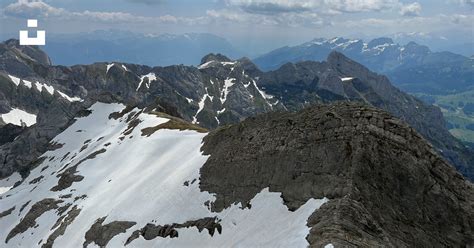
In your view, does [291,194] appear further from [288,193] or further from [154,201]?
[154,201]

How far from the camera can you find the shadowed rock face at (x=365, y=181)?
30.8m

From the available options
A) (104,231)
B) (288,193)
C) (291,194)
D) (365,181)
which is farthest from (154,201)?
(365,181)

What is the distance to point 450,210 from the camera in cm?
3481

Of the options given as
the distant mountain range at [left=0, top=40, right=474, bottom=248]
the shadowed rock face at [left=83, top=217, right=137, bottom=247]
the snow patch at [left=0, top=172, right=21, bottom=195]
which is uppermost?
the distant mountain range at [left=0, top=40, right=474, bottom=248]

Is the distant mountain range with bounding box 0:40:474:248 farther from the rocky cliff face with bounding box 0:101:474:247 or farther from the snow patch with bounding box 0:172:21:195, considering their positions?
the snow patch with bounding box 0:172:21:195

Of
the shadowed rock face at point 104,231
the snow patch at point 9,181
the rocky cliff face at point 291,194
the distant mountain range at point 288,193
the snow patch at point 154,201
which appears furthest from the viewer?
the snow patch at point 9,181

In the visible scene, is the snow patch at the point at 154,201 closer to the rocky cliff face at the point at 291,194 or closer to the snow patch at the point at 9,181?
the rocky cliff face at the point at 291,194

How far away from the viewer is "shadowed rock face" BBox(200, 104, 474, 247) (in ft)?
101

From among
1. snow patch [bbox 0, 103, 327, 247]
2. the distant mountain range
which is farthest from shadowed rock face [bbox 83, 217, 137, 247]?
snow patch [bbox 0, 103, 327, 247]

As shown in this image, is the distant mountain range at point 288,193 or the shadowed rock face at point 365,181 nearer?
the shadowed rock face at point 365,181

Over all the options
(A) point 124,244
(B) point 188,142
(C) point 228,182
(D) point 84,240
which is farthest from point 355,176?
(B) point 188,142

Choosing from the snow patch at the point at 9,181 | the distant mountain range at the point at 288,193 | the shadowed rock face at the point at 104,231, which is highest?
the distant mountain range at the point at 288,193

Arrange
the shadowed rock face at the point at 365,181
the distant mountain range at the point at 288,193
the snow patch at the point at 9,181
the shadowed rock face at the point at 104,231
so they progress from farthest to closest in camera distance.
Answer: the snow patch at the point at 9,181 < the shadowed rock face at the point at 104,231 < the distant mountain range at the point at 288,193 < the shadowed rock face at the point at 365,181

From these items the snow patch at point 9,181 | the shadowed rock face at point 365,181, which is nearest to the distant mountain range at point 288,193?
the shadowed rock face at point 365,181
